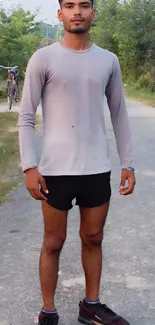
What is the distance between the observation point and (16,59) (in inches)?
891

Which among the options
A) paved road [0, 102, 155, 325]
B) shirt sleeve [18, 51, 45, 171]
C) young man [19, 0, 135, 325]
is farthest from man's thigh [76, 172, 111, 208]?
paved road [0, 102, 155, 325]

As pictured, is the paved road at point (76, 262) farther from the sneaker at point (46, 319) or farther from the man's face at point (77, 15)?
the man's face at point (77, 15)

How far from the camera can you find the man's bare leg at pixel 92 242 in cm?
282

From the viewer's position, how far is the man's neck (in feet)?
8.65

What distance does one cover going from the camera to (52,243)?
9.25ft

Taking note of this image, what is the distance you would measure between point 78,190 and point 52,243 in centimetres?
32

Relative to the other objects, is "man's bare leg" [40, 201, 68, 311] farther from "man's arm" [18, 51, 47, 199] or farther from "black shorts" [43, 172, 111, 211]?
"man's arm" [18, 51, 47, 199]

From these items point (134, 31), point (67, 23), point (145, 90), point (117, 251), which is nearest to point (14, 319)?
point (117, 251)

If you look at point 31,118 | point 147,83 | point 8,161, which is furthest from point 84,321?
point 147,83

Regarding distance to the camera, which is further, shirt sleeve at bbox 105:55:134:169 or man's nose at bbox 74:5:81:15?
shirt sleeve at bbox 105:55:134:169

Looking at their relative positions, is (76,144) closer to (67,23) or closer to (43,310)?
(67,23)

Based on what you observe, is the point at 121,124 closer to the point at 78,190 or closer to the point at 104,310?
the point at 78,190

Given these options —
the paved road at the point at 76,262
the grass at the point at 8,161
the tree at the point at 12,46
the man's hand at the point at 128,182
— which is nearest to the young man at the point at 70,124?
the man's hand at the point at 128,182

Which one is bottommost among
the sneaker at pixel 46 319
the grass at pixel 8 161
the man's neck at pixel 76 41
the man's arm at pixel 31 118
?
the grass at pixel 8 161
